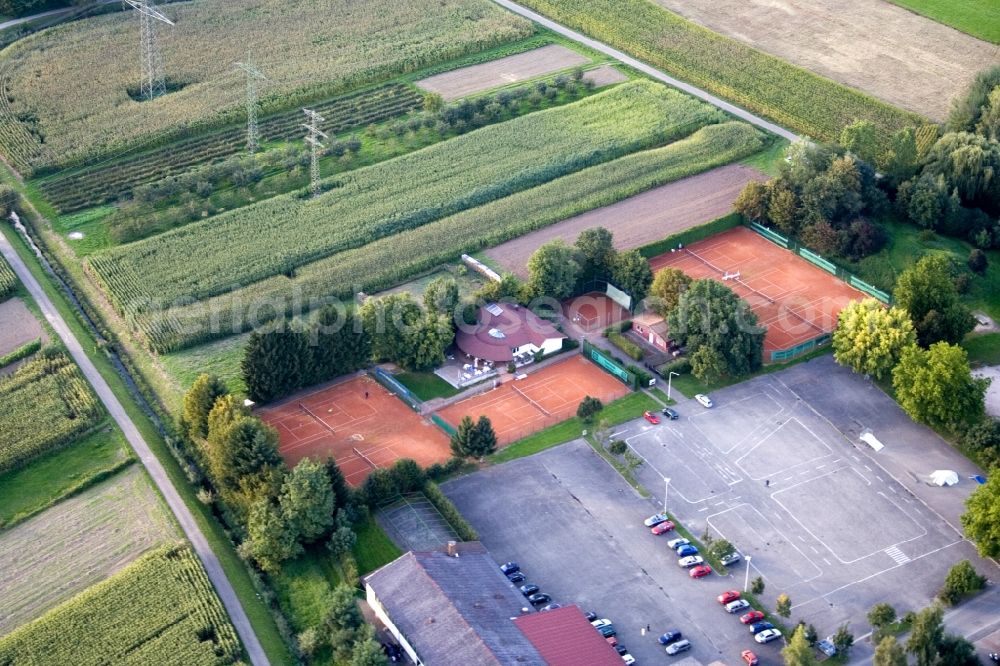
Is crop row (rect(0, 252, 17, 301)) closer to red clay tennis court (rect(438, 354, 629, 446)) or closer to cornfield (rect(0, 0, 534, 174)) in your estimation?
cornfield (rect(0, 0, 534, 174))

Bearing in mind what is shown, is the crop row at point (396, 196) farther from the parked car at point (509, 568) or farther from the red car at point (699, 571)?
the red car at point (699, 571)

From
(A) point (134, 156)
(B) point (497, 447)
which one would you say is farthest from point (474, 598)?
(A) point (134, 156)

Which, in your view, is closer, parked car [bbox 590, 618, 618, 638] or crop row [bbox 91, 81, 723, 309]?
parked car [bbox 590, 618, 618, 638]

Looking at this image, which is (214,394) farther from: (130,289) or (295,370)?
(130,289)

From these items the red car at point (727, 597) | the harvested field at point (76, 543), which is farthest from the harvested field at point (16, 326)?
the red car at point (727, 597)

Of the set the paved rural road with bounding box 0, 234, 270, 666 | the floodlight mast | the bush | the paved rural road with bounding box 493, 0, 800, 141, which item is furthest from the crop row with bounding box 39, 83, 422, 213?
the bush

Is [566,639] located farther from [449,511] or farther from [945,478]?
[945,478]

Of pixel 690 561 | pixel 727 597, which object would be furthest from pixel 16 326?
pixel 727 597
